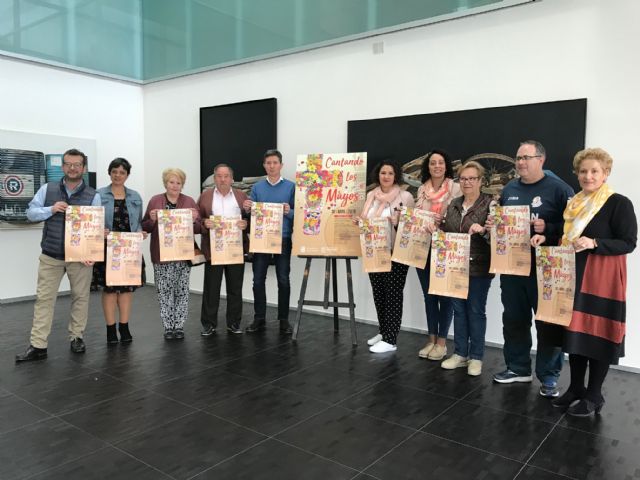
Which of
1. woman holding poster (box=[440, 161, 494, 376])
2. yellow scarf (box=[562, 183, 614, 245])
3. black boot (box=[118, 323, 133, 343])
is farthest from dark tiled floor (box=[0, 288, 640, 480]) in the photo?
yellow scarf (box=[562, 183, 614, 245])

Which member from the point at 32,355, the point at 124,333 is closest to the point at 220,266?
the point at 124,333

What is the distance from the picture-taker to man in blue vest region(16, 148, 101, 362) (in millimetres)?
3709

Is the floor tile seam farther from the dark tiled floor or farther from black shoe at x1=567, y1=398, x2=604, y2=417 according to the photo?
black shoe at x1=567, y1=398, x2=604, y2=417

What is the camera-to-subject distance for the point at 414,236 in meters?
3.71

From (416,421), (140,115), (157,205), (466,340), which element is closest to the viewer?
(416,421)

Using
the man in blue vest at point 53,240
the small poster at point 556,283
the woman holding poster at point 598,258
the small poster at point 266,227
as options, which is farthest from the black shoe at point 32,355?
the woman holding poster at point 598,258

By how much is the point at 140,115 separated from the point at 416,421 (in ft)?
19.3

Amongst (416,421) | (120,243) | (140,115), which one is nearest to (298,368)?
(416,421)

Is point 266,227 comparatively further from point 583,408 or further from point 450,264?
point 583,408

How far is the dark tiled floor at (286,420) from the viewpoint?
233 cm

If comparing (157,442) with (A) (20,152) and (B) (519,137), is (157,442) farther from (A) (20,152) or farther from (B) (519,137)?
(A) (20,152)

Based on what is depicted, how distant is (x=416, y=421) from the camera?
283 centimetres

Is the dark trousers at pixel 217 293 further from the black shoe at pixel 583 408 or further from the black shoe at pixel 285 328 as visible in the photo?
the black shoe at pixel 583 408

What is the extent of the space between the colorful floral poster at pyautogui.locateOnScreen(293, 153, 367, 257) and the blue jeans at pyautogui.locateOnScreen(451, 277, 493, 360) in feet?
3.29
